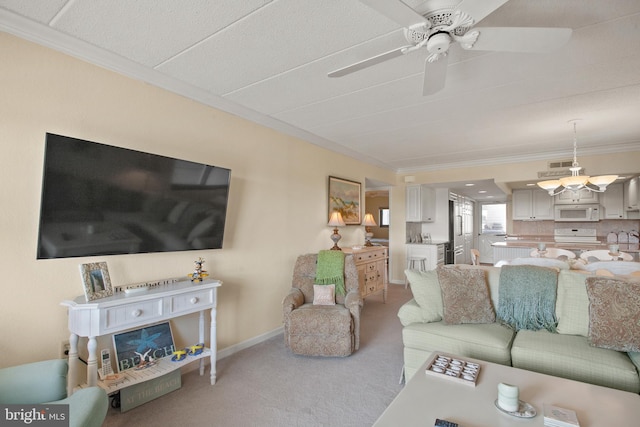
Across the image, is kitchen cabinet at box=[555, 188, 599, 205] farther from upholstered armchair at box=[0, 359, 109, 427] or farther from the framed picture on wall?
upholstered armchair at box=[0, 359, 109, 427]

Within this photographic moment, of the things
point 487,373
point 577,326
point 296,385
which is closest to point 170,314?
point 296,385

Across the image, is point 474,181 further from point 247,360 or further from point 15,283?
point 15,283

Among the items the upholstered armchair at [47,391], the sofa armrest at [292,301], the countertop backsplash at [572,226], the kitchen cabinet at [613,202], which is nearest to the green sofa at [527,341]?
the sofa armrest at [292,301]

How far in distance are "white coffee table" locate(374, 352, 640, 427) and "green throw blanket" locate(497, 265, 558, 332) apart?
0.90 meters

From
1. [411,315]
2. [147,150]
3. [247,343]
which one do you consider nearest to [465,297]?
[411,315]

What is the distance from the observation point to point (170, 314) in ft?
7.47

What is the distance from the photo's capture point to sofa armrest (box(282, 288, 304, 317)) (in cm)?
311

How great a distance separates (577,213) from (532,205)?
81cm

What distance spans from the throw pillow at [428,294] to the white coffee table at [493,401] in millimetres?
904

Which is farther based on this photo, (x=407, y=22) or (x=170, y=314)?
(x=170, y=314)

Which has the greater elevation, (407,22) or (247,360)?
(407,22)

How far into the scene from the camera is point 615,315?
2105 mm

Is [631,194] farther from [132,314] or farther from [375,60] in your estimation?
[132,314]

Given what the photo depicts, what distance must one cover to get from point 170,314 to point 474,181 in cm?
571
